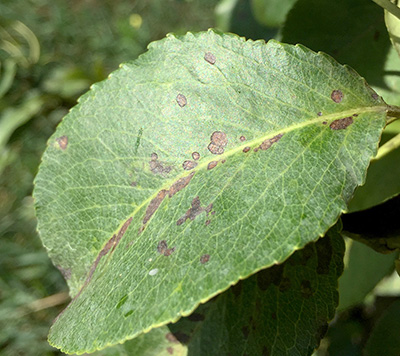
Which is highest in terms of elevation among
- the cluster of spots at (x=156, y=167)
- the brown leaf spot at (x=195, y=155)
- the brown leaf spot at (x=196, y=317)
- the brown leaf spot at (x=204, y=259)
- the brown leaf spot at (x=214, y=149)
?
the brown leaf spot at (x=214, y=149)

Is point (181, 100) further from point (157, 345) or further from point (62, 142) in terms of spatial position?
point (157, 345)

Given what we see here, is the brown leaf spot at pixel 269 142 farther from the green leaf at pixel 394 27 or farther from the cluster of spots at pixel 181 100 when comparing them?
the green leaf at pixel 394 27

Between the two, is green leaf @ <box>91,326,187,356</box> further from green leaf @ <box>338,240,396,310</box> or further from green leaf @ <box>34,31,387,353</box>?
green leaf @ <box>338,240,396,310</box>

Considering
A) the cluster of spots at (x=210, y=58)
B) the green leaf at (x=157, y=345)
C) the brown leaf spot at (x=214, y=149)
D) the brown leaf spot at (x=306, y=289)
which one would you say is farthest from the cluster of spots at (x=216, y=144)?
the green leaf at (x=157, y=345)

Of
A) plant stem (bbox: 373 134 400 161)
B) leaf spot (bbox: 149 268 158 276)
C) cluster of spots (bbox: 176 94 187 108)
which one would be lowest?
plant stem (bbox: 373 134 400 161)

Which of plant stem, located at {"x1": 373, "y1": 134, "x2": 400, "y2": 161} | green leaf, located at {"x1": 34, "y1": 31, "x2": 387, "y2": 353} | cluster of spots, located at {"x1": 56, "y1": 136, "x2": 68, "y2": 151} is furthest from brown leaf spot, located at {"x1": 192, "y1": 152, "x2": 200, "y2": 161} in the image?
plant stem, located at {"x1": 373, "y1": 134, "x2": 400, "y2": 161}

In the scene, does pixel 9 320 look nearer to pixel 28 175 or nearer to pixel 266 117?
pixel 28 175

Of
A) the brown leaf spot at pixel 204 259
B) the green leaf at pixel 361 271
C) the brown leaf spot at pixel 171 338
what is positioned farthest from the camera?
the green leaf at pixel 361 271
